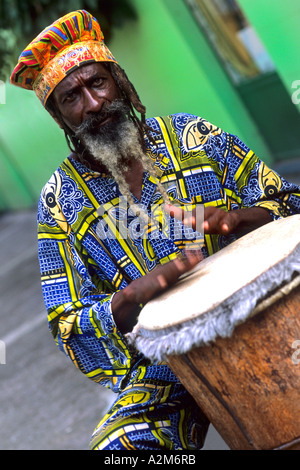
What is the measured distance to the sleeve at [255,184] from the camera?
87.3 inches

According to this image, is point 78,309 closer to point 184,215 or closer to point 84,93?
point 184,215

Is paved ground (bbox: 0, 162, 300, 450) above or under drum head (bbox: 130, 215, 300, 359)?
under

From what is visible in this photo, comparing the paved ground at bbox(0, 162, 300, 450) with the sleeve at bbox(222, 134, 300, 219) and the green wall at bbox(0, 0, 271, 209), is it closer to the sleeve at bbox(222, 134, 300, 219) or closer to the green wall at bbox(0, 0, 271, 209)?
the green wall at bbox(0, 0, 271, 209)

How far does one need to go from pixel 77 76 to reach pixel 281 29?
3.16 metres

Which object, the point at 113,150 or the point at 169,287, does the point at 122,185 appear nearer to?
the point at 113,150

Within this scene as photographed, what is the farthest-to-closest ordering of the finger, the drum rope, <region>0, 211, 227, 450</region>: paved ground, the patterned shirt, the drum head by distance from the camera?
<region>0, 211, 227, 450</region>: paved ground < the patterned shirt < the finger < the drum rope < the drum head

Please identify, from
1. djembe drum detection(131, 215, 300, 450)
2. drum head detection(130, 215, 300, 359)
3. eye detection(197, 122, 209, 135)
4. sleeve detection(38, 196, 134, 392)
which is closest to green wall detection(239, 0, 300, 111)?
eye detection(197, 122, 209, 135)

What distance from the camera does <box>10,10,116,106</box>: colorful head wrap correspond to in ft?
7.24

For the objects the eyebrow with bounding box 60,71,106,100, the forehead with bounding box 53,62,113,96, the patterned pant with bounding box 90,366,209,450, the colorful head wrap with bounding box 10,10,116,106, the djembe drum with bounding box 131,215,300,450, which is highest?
the colorful head wrap with bounding box 10,10,116,106

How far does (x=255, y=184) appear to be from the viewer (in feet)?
7.38

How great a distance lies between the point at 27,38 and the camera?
5461mm

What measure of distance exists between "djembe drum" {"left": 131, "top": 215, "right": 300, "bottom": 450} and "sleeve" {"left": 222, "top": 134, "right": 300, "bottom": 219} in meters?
0.48

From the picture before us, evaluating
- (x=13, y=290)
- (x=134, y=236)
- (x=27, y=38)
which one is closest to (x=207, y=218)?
(x=134, y=236)

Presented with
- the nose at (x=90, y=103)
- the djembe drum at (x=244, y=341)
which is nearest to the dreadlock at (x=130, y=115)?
the nose at (x=90, y=103)
